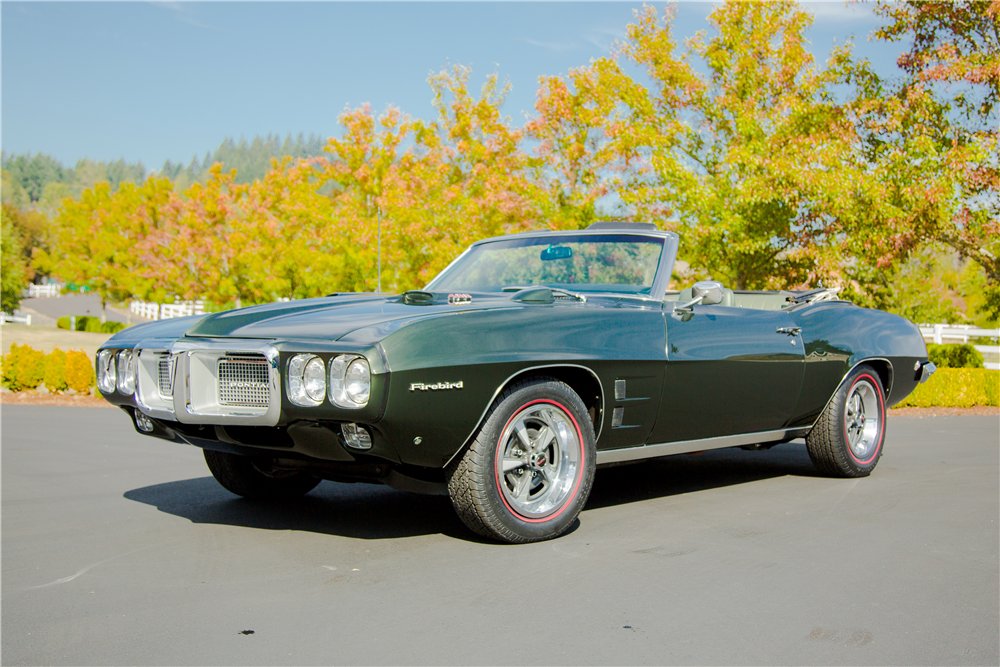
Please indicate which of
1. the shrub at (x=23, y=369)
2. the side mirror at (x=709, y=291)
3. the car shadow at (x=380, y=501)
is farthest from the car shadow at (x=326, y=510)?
the shrub at (x=23, y=369)

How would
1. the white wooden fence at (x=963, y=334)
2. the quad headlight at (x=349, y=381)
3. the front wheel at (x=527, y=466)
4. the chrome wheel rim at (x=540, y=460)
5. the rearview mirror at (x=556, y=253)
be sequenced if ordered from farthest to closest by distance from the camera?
1. the white wooden fence at (x=963, y=334)
2. the rearview mirror at (x=556, y=253)
3. the chrome wheel rim at (x=540, y=460)
4. the front wheel at (x=527, y=466)
5. the quad headlight at (x=349, y=381)

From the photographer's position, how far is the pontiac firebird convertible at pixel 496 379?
3.73 meters

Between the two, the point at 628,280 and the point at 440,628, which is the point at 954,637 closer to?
the point at 440,628

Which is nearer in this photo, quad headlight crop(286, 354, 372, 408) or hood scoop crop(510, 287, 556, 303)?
quad headlight crop(286, 354, 372, 408)

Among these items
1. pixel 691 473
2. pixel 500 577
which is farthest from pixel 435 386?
pixel 691 473

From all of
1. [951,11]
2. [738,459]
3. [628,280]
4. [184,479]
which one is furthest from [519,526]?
[951,11]

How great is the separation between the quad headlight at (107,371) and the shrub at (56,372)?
1034cm

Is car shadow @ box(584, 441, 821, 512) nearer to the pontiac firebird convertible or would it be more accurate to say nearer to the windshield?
the pontiac firebird convertible

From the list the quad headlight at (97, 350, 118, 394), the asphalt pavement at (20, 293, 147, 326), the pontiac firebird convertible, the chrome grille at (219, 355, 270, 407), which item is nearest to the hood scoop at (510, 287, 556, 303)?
the pontiac firebird convertible

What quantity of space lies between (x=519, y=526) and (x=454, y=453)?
0.53 metres

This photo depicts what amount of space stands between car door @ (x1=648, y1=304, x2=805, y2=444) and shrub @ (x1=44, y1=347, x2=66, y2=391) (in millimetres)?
12039

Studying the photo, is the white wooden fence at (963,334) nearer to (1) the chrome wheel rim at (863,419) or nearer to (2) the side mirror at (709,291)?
(1) the chrome wheel rim at (863,419)

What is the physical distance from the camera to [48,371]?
14219 millimetres

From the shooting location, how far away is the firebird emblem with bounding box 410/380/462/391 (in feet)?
12.0
